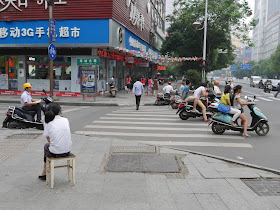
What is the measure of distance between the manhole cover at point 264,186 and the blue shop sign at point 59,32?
58.8 ft

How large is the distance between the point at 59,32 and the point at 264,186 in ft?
66.1

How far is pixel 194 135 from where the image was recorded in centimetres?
923

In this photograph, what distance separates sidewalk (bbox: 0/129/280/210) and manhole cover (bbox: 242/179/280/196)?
18 millimetres

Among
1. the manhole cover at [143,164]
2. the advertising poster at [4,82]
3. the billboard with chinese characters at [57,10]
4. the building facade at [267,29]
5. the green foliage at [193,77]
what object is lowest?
the manhole cover at [143,164]

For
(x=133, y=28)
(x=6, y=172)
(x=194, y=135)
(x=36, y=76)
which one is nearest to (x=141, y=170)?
(x=6, y=172)

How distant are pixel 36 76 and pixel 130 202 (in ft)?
72.4

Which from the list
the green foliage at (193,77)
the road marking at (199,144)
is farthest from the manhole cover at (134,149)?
the green foliage at (193,77)

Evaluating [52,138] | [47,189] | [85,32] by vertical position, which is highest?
[85,32]

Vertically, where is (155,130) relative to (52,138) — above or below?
below

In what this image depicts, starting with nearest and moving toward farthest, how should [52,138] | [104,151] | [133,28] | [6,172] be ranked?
[52,138] → [6,172] → [104,151] → [133,28]

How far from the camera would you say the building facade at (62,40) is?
2173cm

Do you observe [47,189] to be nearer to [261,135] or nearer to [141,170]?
[141,170]

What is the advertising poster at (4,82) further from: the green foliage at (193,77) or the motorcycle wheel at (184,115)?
the motorcycle wheel at (184,115)

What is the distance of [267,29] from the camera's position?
463 feet
